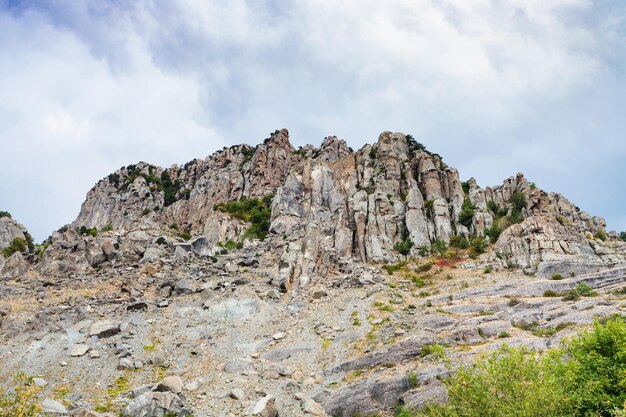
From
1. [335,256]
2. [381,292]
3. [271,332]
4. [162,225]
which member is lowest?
[271,332]

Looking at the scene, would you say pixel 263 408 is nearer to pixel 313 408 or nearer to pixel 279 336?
pixel 313 408

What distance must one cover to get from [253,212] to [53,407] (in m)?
54.2

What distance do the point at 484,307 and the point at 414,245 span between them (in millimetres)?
19945

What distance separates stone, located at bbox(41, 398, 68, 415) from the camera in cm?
2645

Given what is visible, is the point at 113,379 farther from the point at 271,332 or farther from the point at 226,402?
the point at 271,332

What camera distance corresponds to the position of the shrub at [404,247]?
5888cm

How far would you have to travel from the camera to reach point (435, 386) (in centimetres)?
2812

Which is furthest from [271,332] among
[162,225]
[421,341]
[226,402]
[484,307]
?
[162,225]

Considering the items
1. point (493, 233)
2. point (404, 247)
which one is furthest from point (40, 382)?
point (493, 233)

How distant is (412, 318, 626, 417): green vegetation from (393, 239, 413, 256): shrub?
36.8 meters

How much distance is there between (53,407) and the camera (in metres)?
26.9

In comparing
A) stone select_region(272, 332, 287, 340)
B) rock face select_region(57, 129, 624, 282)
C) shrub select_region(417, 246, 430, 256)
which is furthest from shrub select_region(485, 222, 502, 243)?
stone select_region(272, 332, 287, 340)

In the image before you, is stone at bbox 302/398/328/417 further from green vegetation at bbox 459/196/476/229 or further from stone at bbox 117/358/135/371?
green vegetation at bbox 459/196/476/229

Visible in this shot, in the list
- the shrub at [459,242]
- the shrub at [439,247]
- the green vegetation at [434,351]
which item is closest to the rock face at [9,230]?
the shrub at [439,247]
